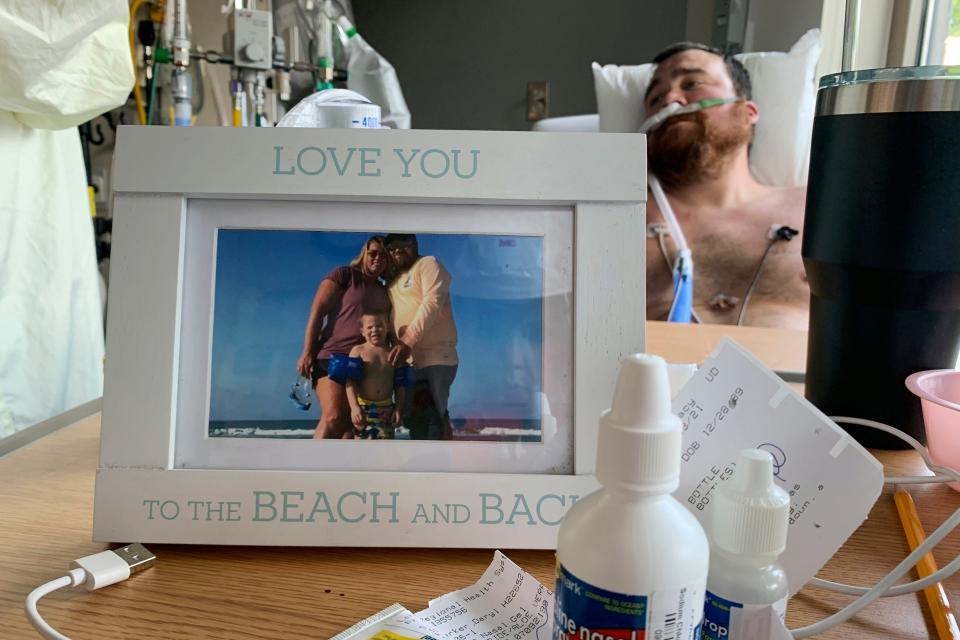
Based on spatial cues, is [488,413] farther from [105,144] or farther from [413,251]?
[105,144]

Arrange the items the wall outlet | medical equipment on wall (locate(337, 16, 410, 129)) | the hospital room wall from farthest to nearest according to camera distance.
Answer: the wall outlet < the hospital room wall < medical equipment on wall (locate(337, 16, 410, 129))

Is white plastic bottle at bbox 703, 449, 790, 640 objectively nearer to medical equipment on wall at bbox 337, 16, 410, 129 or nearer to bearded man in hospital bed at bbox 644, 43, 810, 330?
bearded man in hospital bed at bbox 644, 43, 810, 330

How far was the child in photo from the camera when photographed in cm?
47

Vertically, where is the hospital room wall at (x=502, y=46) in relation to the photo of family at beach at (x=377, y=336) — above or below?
above

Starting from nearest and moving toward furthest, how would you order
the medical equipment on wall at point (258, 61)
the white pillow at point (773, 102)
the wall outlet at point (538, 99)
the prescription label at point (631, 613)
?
the prescription label at point (631, 613)
the medical equipment on wall at point (258, 61)
the white pillow at point (773, 102)
the wall outlet at point (538, 99)

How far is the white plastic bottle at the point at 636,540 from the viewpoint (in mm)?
283

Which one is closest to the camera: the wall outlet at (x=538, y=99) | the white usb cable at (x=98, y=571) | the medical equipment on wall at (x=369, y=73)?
the white usb cable at (x=98, y=571)

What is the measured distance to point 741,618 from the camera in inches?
13.0

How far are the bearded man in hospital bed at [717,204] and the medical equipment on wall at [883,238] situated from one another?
4.69 feet

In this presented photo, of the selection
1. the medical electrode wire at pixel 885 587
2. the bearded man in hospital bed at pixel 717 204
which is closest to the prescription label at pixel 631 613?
the medical electrode wire at pixel 885 587

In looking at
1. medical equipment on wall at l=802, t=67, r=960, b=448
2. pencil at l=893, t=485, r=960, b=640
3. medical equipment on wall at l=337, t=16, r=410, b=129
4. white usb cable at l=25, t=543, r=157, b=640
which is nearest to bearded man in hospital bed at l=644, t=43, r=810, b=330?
medical equipment on wall at l=337, t=16, r=410, b=129

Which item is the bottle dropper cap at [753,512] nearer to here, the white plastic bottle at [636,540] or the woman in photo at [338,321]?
the white plastic bottle at [636,540]

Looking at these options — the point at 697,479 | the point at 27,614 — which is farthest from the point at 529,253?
the point at 27,614

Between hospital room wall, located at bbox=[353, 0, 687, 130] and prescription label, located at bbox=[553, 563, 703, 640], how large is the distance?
2366 millimetres
